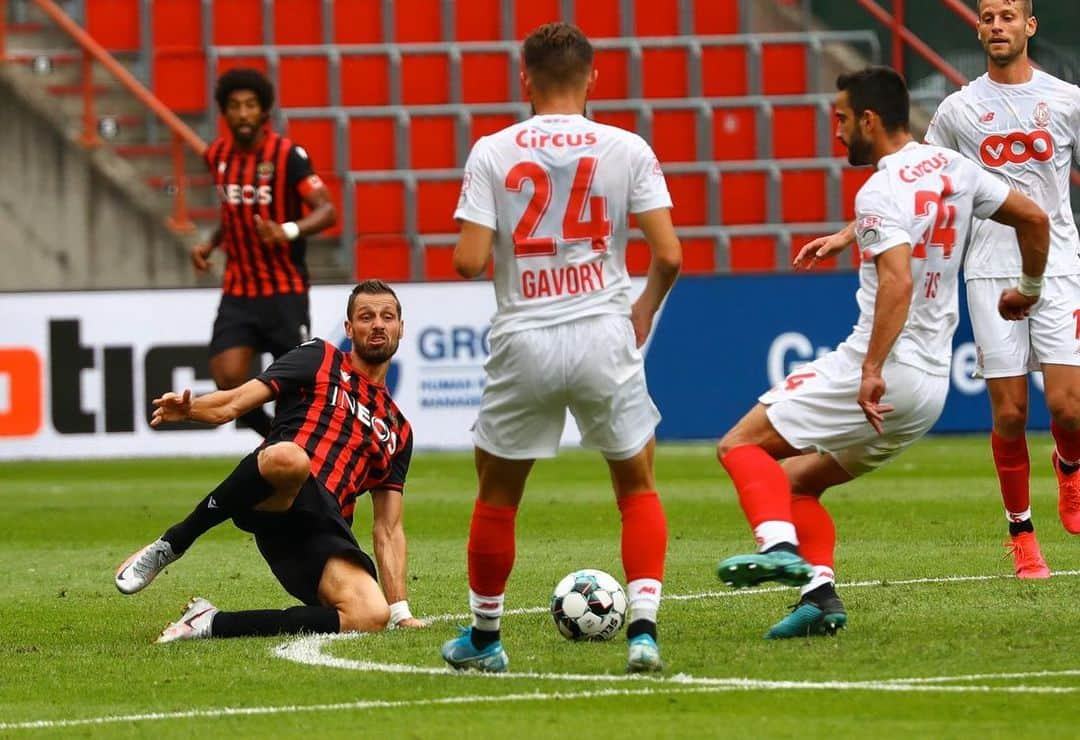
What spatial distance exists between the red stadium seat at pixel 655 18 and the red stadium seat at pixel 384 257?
13.0ft

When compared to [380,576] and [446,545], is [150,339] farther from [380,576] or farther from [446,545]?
[380,576]

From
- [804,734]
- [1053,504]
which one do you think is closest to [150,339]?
[1053,504]

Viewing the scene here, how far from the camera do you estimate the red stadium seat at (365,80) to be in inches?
829

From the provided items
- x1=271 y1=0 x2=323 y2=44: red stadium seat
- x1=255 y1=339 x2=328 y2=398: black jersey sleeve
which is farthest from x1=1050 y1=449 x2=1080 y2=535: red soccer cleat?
x1=271 y1=0 x2=323 y2=44: red stadium seat

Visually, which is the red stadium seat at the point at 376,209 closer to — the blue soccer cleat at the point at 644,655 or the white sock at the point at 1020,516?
the white sock at the point at 1020,516

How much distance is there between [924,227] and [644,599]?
146 cm

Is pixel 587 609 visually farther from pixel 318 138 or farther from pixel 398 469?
pixel 318 138

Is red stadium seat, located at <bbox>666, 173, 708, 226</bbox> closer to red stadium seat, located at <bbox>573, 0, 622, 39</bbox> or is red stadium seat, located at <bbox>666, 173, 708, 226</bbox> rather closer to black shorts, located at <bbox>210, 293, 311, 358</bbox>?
red stadium seat, located at <bbox>573, 0, 622, 39</bbox>

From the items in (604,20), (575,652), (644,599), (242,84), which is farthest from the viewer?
(604,20)

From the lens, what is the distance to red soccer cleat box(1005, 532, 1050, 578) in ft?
26.0

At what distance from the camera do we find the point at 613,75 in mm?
21422

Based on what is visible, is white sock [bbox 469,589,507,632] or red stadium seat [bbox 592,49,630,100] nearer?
white sock [bbox 469,589,507,632]

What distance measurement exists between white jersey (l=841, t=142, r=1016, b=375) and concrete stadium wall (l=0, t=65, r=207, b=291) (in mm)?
13835

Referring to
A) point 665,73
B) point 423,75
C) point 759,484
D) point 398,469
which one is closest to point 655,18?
point 665,73
